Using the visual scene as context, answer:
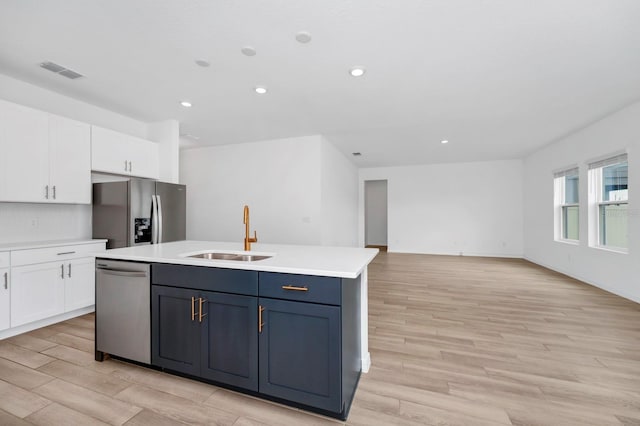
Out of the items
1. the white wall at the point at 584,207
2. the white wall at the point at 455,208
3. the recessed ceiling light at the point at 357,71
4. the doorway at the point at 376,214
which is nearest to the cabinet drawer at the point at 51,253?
the recessed ceiling light at the point at 357,71

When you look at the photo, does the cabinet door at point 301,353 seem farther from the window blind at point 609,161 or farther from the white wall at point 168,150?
the window blind at point 609,161

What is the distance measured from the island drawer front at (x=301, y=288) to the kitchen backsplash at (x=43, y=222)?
3338 millimetres

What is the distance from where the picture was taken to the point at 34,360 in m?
2.22

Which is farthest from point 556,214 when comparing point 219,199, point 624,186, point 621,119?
point 219,199

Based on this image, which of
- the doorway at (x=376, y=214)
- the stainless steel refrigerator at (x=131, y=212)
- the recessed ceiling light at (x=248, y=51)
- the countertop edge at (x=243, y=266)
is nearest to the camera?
the countertop edge at (x=243, y=266)

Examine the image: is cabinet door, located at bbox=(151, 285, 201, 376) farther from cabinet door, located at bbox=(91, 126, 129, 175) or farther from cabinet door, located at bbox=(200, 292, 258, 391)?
cabinet door, located at bbox=(91, 126, 129, 175)

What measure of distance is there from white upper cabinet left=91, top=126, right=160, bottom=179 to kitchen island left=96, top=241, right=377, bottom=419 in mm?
2072

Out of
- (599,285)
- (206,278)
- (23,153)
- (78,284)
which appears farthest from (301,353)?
(599,285)

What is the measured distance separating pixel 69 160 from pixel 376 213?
8535 mm

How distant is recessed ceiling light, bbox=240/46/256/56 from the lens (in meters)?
2.39

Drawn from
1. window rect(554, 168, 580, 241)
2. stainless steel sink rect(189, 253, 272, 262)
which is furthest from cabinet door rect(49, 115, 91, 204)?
window rect(554, 168, 580, 241)

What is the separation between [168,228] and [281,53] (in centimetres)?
284

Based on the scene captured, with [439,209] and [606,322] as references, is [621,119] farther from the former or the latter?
[439,209]

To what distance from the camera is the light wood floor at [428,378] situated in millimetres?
1601
